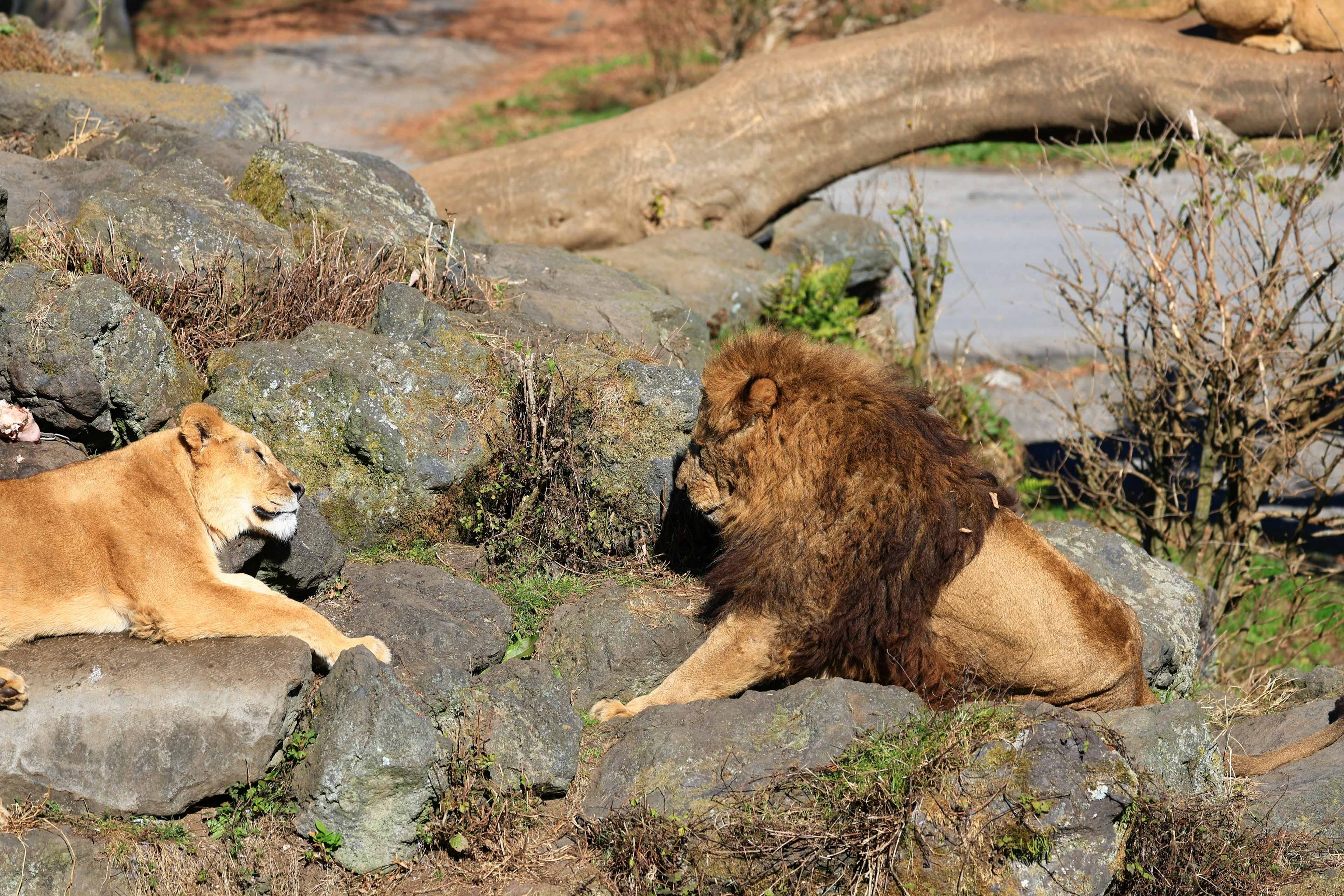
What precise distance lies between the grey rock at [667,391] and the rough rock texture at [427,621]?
1.44 metres

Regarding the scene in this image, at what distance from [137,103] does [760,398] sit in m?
6.41

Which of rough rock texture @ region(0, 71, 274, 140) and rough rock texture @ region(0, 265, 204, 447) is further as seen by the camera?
rough rock texture @ region(0, 71, 274, 140)

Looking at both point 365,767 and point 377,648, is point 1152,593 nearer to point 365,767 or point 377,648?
point 377,648

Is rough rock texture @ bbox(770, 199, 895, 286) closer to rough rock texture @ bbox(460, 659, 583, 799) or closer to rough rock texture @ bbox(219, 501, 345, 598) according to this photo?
rough rock texture @ bbox(219, 501, 345, 598)

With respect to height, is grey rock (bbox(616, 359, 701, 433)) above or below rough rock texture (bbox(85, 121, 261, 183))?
below

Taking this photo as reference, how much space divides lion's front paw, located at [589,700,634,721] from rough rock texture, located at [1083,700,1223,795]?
198cm

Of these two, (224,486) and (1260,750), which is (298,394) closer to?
(224,486)

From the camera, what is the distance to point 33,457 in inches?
201

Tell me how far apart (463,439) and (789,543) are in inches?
76.9

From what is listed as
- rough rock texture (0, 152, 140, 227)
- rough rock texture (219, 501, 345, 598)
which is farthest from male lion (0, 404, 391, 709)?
rough rock texture (0, 152, 140, 227)

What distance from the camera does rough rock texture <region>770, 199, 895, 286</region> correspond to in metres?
10.7

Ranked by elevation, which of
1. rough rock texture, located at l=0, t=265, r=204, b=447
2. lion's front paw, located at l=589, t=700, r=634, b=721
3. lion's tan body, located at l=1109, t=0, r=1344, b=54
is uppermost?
lion's tan body, located at l=1109, t=0, r=1344, b=54

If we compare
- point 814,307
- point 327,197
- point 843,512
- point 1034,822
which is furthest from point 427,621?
point 814,307

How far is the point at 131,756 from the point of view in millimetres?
4168
